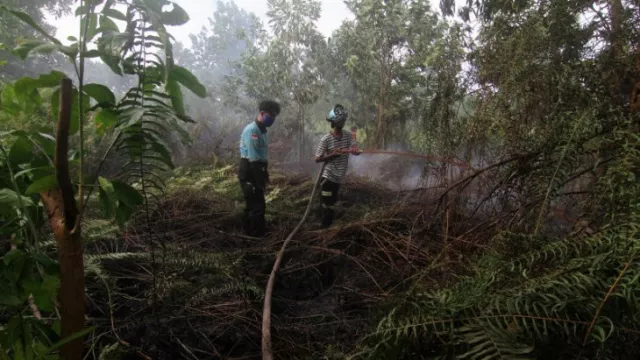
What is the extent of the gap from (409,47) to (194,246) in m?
8.50

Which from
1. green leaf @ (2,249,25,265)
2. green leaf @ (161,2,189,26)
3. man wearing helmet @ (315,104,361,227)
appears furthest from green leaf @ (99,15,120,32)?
man wearing helmet @ (315,104,361,227)

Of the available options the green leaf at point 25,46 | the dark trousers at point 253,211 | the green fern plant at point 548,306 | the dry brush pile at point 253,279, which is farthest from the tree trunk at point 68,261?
the dark trousers at point 253,211

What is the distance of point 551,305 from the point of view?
94 centimetres

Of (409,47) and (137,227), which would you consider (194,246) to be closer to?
(137,227)

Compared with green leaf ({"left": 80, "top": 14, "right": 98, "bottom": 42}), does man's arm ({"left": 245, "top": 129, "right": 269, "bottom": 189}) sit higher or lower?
lower

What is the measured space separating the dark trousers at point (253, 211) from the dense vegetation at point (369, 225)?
0.66 ft

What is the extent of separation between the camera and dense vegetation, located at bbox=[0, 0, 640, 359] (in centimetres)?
95

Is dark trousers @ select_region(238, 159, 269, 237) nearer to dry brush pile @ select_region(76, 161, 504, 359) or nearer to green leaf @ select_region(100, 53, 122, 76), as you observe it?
dry brush pile @ select_region(76, 161, 504, 359)

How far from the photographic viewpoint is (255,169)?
4.32 meters

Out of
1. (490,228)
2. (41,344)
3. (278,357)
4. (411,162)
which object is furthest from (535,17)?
(411,162)

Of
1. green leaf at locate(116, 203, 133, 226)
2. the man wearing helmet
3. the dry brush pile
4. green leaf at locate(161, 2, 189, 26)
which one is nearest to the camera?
green leaf at locate(161, 2, 189, 26)

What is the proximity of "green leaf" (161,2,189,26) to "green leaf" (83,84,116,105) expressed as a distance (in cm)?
27

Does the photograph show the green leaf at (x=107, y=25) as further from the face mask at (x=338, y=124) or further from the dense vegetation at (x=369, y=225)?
the face mask at (x=338, y=124)

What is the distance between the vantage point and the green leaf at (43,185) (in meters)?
0.90
